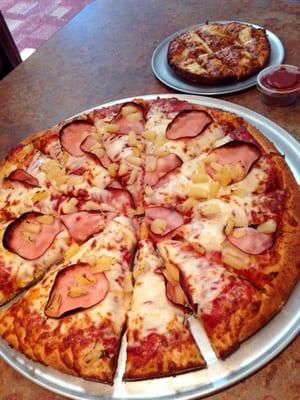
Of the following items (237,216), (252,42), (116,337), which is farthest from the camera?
(252,42)

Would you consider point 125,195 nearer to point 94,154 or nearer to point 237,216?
point 94,154

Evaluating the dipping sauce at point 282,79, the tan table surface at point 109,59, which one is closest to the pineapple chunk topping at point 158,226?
the tan table surface at point 109,59

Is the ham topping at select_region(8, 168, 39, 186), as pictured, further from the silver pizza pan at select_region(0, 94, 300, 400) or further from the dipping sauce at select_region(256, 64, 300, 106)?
the dipping sauce at select_region(256, 64, 300, 106)

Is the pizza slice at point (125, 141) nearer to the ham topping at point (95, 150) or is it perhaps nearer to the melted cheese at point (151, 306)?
the ham topping at point (95, 150)

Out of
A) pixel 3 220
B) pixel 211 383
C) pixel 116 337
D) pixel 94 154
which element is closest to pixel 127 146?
pixel 94 154

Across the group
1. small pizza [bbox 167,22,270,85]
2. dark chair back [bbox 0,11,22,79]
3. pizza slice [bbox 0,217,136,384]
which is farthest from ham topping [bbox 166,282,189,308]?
dark chair back [bbox 0,11,22,79]

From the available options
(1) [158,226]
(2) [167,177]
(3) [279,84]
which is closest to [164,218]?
(1) [158,226]
